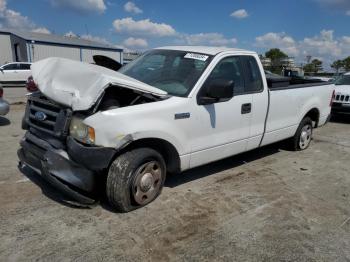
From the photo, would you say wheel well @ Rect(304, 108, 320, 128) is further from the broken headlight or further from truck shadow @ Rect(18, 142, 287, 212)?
the broken headlight

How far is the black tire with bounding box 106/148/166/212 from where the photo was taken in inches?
139

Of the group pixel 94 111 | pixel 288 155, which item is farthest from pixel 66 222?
pixel 288 155

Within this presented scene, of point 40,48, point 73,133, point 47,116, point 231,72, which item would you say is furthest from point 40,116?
point 40,48

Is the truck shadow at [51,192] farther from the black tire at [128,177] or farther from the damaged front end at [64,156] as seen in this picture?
the black tire at [128,177]

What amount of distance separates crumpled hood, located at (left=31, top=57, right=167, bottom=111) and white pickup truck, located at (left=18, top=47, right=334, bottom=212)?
11 millimetres

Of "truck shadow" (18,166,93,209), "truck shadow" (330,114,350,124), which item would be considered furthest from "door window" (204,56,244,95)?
"truck shadow" (330,114,350,124)

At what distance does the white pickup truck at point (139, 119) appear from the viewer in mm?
3420

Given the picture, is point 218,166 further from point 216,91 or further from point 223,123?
point 216,91

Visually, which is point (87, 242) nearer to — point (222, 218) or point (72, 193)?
point (72, 193)

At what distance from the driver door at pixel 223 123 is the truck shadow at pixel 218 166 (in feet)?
1.74

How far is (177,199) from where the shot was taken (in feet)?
13.7

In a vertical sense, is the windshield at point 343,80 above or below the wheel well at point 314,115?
above

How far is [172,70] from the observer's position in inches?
176

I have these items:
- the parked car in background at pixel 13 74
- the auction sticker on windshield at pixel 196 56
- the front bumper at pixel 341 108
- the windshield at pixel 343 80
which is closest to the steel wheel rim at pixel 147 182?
the auction sticker on windshield at pixel 196 56
